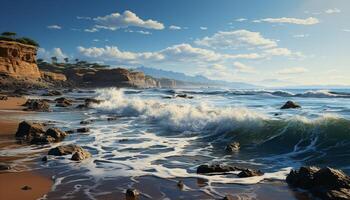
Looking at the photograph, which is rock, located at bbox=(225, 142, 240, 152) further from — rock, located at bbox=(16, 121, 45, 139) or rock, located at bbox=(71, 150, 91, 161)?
rock, located at bbox=(16, 121, 45, 139)

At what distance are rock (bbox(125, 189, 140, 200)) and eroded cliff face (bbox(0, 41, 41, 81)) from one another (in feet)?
231

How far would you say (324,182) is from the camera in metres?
8.55

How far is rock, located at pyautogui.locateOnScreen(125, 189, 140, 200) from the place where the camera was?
321 inches

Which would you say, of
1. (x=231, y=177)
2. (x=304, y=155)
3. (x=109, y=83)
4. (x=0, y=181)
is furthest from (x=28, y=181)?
(x=109, y=83)

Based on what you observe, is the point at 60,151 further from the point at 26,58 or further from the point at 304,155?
the point at 26,58

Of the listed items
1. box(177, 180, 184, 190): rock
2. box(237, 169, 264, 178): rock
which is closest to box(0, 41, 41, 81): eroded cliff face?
box(177, 180, 184, 190): rock

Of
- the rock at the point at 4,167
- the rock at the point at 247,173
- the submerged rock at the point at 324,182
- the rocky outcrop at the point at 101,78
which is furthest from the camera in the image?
the rocky outcrop at the point at 101,78

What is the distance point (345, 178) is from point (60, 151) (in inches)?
347

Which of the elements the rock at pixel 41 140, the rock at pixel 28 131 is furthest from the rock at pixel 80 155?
the rock at pixel 28 131

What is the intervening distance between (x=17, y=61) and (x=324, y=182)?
76.9m

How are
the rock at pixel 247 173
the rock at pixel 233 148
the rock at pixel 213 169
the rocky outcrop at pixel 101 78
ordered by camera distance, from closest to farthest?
the rock at pixel 247 173 < the rock at pixel 213 169 < the rock at pixel 233 148 < the rocky outcrop at pixel 101 78

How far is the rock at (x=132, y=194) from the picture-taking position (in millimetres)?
8156

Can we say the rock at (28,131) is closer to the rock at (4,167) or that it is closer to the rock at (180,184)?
the rock at (4,167)

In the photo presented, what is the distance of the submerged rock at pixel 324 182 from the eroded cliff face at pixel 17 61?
2822 inches
